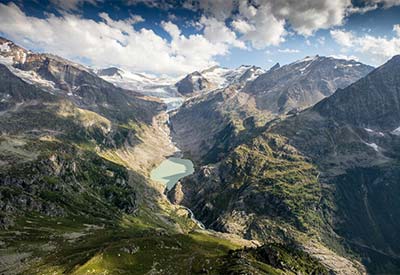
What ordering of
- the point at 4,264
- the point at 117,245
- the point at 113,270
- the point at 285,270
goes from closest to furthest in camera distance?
the point at 113,270 < the point at 4,264 < the point at 117,245 < the point at 285,270

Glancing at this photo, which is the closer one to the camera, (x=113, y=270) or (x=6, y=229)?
(x=113, y=270)

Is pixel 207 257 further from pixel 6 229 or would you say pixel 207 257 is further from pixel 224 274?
pixel 6 229

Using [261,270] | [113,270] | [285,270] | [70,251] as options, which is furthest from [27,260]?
[285,270]

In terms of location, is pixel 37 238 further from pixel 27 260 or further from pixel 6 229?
pixel 27 260

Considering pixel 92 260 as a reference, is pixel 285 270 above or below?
below

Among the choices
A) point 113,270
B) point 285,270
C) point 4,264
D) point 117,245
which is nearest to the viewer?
point 113,270

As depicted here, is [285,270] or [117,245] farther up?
[117,245]

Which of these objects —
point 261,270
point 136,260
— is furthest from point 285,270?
point 136,260

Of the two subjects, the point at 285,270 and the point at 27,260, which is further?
the point at 285,270
